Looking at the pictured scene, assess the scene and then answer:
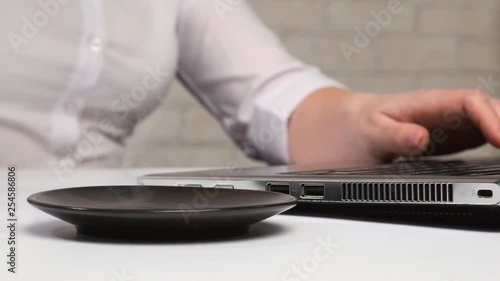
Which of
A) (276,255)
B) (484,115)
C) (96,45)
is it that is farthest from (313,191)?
(96,45)

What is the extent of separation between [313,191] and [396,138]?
0.28 metres

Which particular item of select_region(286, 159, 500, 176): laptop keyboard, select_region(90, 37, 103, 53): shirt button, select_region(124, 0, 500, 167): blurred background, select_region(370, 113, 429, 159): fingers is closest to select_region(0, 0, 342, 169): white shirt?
select_region(90, 37, 103, 53): shirt button

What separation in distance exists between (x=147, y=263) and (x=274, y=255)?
5cm

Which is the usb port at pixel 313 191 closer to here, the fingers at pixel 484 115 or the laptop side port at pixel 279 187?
the laptop side port at pixel 279 187

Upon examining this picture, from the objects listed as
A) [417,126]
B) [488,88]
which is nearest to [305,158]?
[417,126]

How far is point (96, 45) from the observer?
2.72 feet

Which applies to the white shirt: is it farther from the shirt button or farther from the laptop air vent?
the laptop air vent

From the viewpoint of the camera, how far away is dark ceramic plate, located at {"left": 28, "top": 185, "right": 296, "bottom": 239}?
0.27 metres

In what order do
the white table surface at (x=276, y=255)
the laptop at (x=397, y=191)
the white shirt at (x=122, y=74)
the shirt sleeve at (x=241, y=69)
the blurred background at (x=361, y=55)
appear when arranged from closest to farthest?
the white table surface at (x=276, y=255) → the laptop at (x=397, y=191) → the white shirt at (x=122, y=74) → the shirt sleeve at (x=241, y=69) → the blurred background at (x=361, y=55)

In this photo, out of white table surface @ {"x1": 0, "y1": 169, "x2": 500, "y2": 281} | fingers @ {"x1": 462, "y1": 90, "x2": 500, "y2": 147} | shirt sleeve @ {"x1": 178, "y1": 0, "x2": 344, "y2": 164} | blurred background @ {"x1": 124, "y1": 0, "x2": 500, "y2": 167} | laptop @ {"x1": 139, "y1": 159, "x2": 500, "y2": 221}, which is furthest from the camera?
blurred background @ {"x1": 124, "y1": 0, "x2": 500, "y2": 167}

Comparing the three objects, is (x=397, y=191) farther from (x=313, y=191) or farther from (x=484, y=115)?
(x=484, y=115)

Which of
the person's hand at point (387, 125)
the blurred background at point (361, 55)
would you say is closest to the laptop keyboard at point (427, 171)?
the person's hand at point (387, 125)

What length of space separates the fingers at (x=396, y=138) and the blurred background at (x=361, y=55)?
997 mm

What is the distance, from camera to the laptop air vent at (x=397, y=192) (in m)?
0.35
